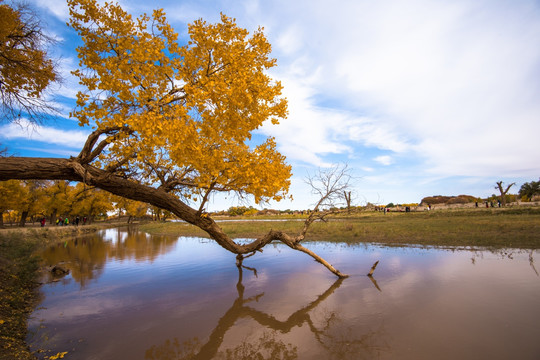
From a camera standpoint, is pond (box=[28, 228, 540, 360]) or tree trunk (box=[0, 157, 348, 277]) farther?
tree trunk (box=[0, 157, 348, 277])

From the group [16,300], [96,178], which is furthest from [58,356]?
[96,178]

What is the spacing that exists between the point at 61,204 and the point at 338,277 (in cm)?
4793

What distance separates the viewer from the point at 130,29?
23.8 feet

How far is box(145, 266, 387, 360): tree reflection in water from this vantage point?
5043 mm

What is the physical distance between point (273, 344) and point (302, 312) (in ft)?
5.81

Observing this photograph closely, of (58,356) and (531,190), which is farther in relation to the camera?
(531,190)

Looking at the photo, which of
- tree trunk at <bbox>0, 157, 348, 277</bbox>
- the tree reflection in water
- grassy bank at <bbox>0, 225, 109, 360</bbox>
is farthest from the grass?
tree trunk at <bbox>0, 157, 348, 277</bbox>

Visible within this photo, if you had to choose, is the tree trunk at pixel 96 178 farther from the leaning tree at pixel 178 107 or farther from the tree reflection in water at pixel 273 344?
the tree reflection in water at pixel 273 344

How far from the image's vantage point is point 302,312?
23.2 ft

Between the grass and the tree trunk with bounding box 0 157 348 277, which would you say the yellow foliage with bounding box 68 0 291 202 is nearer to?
the tree trunk with bounding box 0 157 348 277

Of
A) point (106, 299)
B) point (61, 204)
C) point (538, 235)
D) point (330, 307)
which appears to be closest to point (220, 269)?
point (106, 299)

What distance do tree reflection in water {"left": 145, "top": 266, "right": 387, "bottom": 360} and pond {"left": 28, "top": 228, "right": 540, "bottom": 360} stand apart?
0.07ft

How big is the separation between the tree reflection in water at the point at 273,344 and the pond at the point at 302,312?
21 millimetres

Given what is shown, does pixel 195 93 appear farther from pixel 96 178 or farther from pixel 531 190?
pixel 531 190
